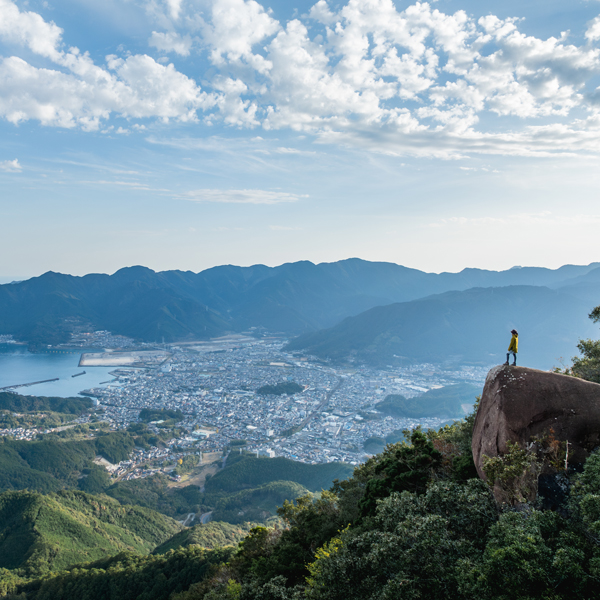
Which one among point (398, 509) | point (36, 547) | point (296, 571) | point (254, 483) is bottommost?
point (254, 483)

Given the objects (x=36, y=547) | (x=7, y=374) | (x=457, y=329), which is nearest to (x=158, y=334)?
(x=7, y=374)

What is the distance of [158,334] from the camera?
17425 centimetres

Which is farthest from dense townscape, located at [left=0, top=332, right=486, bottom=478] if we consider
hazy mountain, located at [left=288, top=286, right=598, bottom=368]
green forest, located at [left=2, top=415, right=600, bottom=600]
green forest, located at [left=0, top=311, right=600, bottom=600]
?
green forest, located at [left=2, top=415, right=600, bottom=600]

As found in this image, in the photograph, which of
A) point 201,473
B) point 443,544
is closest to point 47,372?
point 201,473

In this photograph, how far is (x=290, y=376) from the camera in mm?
108062

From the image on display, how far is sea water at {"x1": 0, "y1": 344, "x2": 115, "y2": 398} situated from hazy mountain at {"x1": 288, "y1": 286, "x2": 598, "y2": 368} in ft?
227

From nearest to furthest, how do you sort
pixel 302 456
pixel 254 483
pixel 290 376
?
1. pixel 254 483
2. pixel 302 456
3. pixel 290 376

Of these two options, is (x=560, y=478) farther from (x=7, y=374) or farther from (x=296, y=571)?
(x=7, y=374)

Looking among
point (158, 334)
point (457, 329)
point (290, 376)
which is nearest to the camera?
point (290, 376)

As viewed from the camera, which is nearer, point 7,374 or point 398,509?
point 398,509

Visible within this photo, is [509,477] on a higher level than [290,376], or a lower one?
higher

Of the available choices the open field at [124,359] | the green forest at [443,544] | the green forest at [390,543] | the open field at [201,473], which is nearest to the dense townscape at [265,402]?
the open field at [201,473]

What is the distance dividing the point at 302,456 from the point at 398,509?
167ft

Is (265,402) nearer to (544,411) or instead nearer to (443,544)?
(544,411)
